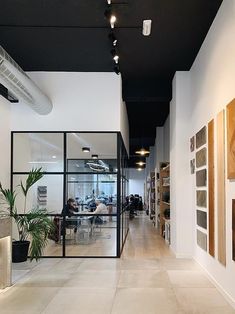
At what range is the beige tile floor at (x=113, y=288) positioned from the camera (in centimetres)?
459

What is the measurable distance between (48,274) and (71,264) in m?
0.89

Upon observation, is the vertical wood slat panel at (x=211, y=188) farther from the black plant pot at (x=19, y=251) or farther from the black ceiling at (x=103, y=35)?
the black plant pot at (x=19, y=251)

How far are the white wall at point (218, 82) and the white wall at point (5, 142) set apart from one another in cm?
407

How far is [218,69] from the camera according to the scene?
5.51 metres

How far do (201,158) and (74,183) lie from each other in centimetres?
295

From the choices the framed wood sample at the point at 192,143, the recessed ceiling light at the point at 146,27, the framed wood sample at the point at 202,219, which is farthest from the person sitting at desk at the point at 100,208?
the recessed ceiling light at the point at 146,27

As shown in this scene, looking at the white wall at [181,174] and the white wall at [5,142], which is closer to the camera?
the white wall at [5,142]

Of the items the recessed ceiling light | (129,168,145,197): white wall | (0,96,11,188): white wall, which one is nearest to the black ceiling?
the recessed ceiling light

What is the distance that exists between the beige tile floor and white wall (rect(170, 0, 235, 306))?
1.21 ft

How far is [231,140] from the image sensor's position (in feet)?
15.2

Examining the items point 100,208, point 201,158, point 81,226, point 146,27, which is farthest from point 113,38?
point 81,226

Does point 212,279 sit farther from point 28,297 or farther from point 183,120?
point 183,120

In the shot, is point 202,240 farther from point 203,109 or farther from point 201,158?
point 203,109

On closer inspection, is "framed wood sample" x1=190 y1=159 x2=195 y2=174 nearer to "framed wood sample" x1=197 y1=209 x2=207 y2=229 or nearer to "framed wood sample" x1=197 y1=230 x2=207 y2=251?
"framed wood sample" x1=197 y1=209 x2=207 y2=229
